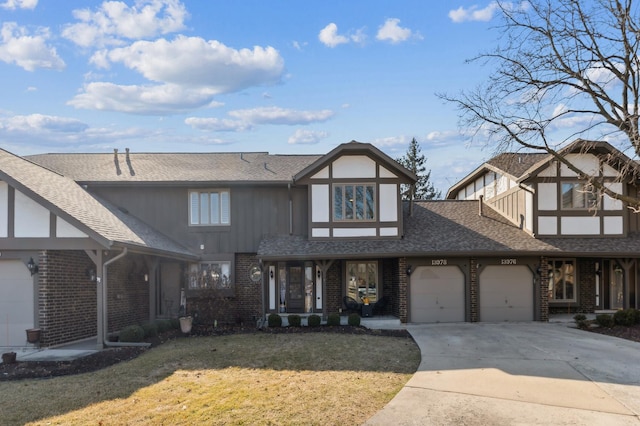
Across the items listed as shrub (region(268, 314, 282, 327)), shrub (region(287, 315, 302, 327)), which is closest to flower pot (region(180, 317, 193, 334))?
shrub (region(268, 314, 282, 327))

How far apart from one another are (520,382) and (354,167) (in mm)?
9773

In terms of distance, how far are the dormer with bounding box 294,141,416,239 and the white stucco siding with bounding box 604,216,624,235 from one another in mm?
6994

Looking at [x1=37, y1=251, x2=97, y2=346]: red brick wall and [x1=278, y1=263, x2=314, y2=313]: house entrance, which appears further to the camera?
[x1=278, y1=263, x2=314, y2=313]: house entrance

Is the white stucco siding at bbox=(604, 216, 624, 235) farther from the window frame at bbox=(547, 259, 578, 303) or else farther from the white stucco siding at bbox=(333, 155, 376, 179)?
the white stucco siding at bbox=(333, 155, 376, 179)

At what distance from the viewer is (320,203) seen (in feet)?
54.9

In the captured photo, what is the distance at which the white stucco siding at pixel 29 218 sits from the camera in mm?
11961

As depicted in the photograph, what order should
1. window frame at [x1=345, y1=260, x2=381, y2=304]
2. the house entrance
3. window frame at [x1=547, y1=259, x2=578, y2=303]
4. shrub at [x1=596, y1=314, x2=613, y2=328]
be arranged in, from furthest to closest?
1. window frame at [x1=547, y1=259, x2=578, y2=303]
2. window frame at [x1=345, y1=260, x2=381, y2=304]
3. the house entrance
4. shrub at [x1=596, y1=314, x2=613, y2=328]

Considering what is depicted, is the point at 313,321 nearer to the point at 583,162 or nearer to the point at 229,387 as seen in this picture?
the point at 229,387

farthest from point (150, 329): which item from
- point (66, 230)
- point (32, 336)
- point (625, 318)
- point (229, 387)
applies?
point (625, 318)

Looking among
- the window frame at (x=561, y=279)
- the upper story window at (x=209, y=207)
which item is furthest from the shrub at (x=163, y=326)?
the window frame at (x=561, y=279)

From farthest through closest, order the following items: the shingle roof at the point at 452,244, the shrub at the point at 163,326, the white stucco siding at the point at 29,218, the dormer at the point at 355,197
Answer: the dormer at the point at 355,197
the shingle roof at the point at 452,244
the shrub at the point at 163,326
the white stucco siding at the point at 29,218

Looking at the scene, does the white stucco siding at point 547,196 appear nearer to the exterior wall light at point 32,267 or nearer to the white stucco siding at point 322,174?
the white stucco siding at point 322,174

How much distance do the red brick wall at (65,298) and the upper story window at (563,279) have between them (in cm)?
1588

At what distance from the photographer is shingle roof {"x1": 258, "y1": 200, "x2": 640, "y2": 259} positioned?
1557cm
